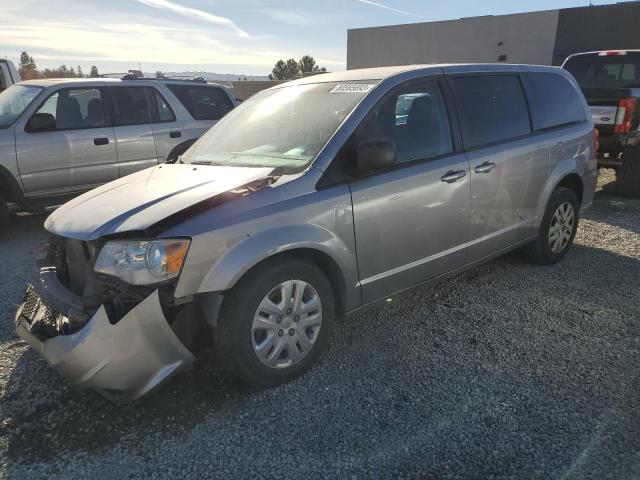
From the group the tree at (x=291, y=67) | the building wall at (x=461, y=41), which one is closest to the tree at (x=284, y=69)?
the tree at (x=291, y=67)

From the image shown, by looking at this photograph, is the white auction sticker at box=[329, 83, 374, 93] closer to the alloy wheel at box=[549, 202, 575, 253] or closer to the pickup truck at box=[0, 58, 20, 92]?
the alloy wheel at box=[549, 202, 575, 253]

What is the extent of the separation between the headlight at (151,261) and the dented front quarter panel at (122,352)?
0.11 meters

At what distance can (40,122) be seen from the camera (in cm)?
603

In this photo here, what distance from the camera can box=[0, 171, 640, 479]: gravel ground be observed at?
2.42 meters

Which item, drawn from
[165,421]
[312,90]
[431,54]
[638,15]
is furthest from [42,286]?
[431,54]

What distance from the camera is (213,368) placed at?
3223mm

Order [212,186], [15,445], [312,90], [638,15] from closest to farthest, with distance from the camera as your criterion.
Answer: [15,445], [212,186], [312,90], [638,15]

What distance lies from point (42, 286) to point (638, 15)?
91.7ft

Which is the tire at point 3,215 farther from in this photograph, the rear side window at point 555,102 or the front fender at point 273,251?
the rear side window at point 555,102

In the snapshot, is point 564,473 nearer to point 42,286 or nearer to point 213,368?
point 213,368

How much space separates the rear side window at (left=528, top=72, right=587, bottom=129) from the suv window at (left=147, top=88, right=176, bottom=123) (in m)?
4.81

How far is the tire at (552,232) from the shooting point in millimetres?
4676

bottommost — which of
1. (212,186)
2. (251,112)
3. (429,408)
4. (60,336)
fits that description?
(429,408)

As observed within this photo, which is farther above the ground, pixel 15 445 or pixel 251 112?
pixel 251 112
